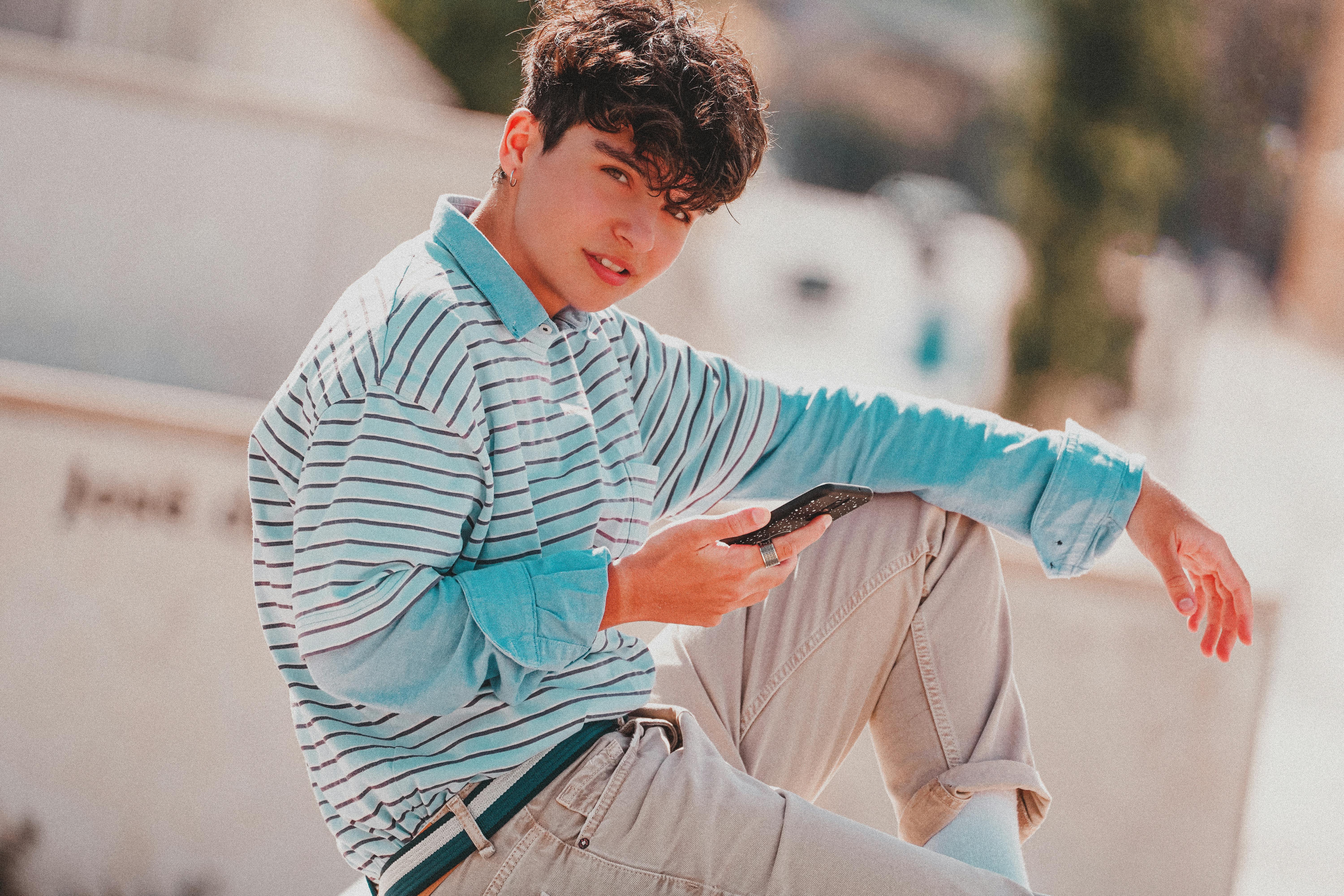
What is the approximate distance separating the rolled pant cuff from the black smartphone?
1.65 feet

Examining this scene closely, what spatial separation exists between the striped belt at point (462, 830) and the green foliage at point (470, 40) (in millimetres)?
8775

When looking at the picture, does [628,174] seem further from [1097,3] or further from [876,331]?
[876,331]

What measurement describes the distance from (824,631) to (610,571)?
565 millimetres

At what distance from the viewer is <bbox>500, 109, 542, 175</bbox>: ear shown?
1.62m

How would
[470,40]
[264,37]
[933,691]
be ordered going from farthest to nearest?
[470,40], [264,37], [933,691]

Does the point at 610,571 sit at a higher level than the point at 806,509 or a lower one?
lower

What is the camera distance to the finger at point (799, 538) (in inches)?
58.2

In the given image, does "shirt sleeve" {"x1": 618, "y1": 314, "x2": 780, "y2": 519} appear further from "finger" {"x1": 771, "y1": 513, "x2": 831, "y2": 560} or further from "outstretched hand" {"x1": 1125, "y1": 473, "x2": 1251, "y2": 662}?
"outstretched hand" {"x1": 1125, "y1": 473, "x2": 1251, "y2": 662}

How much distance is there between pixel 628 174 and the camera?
5.15 feet

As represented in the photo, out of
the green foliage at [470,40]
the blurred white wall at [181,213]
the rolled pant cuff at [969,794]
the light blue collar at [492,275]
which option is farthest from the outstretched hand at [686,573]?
the green foliage at [470,40]

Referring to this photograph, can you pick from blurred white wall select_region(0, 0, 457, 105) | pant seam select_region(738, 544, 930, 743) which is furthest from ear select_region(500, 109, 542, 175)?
blurred white wall select_region(0, 0, 457, 105)

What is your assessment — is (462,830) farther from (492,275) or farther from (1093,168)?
(1093,168)

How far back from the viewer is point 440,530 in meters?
1.35

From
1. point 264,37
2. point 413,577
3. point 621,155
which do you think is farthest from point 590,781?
point 264,37
